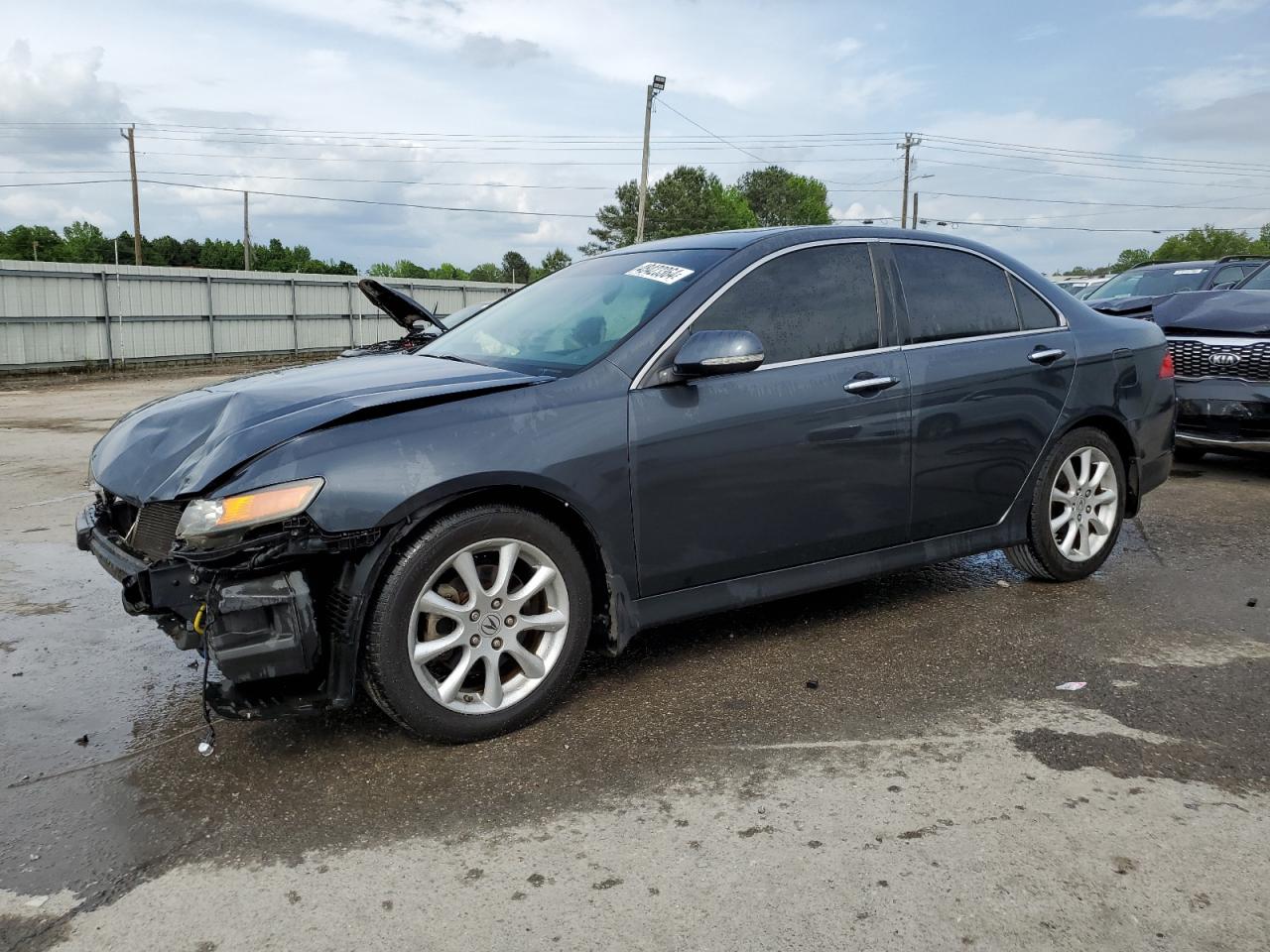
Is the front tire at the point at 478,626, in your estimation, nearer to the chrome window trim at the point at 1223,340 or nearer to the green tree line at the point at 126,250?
the chrome window trim at the point at 1223,340

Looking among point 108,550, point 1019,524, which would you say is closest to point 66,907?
point 108,550

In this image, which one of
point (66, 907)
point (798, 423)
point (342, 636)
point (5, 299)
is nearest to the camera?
point (66, 907)

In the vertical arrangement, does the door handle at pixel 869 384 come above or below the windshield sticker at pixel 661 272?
below

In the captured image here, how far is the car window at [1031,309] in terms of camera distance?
4.74m

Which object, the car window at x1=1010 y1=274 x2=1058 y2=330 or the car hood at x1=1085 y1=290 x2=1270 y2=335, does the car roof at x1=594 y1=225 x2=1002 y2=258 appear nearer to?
the car window at x1=1010 y1=274 x2=1058 y2=330

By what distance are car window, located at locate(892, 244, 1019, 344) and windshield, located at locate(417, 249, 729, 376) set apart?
36.4 inches

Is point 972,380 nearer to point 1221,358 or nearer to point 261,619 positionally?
point 261,619

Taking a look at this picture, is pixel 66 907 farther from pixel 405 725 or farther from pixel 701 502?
pixel 701 502

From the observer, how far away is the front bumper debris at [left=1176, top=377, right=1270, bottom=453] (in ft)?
24.5

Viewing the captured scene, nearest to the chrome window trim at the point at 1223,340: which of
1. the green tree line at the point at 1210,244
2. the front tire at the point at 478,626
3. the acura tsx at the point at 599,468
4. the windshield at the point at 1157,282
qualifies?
the acura tsx at the point at 599,468

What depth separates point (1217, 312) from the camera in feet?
26.2

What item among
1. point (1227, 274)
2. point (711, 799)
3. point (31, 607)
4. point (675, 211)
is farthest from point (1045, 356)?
point (675, 211)

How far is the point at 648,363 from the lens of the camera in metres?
3.58

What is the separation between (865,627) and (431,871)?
8.01 feet
